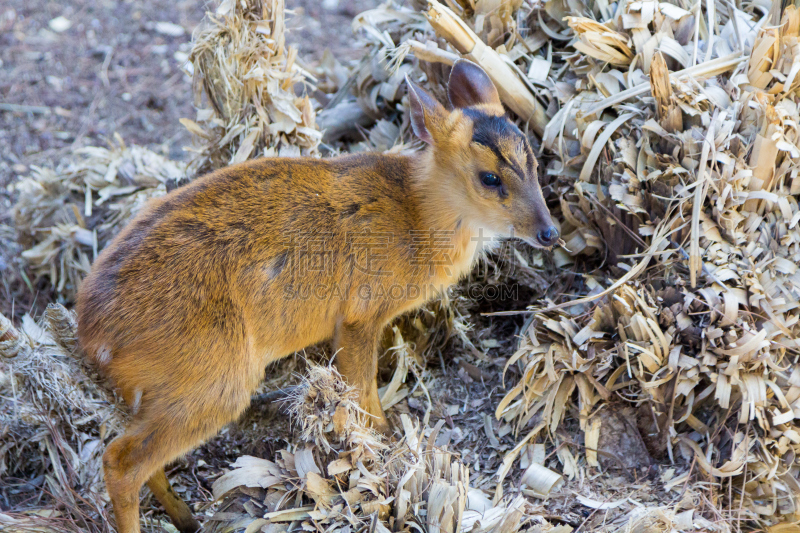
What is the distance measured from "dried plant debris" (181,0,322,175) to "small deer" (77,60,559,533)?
878 millimetres

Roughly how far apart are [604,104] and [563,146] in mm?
367

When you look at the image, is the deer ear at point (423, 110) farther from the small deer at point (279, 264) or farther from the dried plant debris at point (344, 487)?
the dried plant debris at point (344, 487)

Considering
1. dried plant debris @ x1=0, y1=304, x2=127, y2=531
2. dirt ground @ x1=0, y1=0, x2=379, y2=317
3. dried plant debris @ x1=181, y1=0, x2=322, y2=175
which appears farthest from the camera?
dirt ground @ x1=0, y1=0, x2=379, y2=317

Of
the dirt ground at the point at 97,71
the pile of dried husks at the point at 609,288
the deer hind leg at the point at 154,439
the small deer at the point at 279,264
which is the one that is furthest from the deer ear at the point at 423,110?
the dirt ground at the point at 97,71

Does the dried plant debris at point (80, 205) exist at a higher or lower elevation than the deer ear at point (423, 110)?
lower

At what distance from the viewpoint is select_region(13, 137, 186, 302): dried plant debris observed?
5.41m

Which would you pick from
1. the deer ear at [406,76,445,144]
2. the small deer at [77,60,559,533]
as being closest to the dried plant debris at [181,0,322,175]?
the small deer at [77,60,559,533]

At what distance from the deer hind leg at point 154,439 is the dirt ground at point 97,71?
302 cm

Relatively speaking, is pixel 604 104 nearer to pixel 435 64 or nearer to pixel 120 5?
pixel 435 64

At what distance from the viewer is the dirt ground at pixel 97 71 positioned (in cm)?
664

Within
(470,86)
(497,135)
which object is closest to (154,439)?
(497,135)

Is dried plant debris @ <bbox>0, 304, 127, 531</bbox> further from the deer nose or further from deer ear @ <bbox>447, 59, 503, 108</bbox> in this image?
deer ear @ <bbox>447, 59, 503, 108</bbox>

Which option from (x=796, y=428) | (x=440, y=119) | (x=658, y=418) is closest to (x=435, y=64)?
(x=440, y=119)

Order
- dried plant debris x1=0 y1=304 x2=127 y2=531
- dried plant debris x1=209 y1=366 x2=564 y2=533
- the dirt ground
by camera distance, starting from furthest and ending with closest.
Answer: the dirt ground < dried plant debris x1=0 y1=304 x2=127 y2=531 < dried plant debris x1=209 y1=366 x2=564 y2=533
